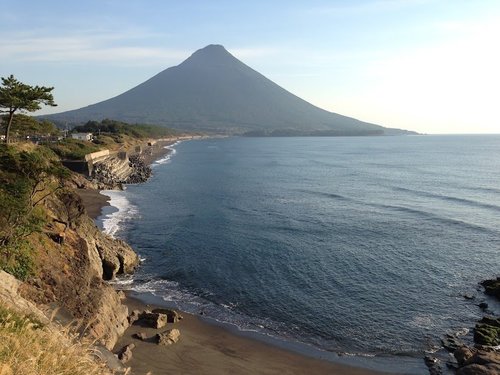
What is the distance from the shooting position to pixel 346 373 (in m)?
15.5

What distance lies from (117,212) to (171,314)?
2254 centimetres

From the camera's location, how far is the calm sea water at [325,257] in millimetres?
19375

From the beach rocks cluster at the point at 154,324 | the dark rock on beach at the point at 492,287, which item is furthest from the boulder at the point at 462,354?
the beach rocks cluster at the point at 154,324

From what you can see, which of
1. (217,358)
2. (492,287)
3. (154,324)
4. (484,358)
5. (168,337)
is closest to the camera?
(484,358)

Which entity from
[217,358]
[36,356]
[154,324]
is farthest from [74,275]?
[36,356]

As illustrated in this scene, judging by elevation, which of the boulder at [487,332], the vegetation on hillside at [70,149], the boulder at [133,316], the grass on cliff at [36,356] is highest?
the grass on cliff at [36,356]

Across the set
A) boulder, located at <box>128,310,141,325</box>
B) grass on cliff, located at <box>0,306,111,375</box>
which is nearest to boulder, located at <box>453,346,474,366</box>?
boulder, located at <box>128,310,141,325</box>

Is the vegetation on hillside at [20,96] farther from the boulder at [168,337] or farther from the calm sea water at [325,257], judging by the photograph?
the boulder at [168,337]

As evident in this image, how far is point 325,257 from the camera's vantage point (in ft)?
90.9

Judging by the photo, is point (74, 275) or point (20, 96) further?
point (20, 96)

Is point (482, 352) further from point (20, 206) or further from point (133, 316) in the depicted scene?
point (20, 206)

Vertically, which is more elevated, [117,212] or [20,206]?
[20,206]

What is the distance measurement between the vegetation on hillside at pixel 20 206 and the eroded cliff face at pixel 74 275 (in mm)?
655

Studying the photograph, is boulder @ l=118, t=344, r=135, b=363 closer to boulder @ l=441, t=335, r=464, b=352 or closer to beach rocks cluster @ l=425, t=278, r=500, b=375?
beach rocks cluster @ l=425, t=278, r=500, b=375
